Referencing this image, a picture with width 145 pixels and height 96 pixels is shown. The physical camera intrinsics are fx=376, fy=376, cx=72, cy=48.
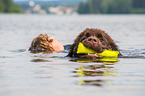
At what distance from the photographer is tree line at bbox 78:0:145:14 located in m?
161

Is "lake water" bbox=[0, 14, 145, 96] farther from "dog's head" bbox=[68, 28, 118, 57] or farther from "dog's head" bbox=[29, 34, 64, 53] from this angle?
"dog's head" bbox=[29, 34, 64, 53]

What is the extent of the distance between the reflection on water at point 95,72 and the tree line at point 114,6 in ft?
498

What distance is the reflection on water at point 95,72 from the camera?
24.8ft

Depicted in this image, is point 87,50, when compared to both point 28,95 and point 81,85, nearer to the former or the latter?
point 81,85

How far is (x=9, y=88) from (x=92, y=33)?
14.0ft

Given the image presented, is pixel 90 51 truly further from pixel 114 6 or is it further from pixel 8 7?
pixel 8 7

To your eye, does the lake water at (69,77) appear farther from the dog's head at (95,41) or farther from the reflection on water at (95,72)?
the dog's head at (95,41)

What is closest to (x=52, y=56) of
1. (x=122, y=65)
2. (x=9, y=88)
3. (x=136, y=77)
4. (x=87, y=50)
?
(x=87, y=50)

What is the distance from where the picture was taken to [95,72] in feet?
29.0

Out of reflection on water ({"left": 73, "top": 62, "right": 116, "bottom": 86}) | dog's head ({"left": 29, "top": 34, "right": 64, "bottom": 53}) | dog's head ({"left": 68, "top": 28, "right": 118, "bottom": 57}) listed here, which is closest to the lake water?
reflection on water ({"left": 73, "top": 62, "right": 116, "bottom": 86})

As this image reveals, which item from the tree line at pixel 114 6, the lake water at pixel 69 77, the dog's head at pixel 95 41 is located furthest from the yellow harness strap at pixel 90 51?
the tree line at pixel 114 6

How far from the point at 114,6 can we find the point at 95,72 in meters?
154

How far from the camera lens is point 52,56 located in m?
12.5

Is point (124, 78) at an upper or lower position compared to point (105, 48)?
lower
